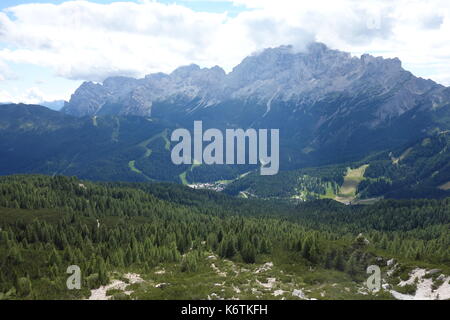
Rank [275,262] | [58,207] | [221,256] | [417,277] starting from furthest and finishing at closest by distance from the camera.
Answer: [58,207] < [221,256] < [275,262] < [417,277]

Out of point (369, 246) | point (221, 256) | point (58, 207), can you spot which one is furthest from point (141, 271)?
point (58, 207)

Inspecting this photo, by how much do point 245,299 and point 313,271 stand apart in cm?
3392

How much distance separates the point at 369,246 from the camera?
92.8 meters

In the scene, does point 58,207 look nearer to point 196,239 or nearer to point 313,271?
point 196,239

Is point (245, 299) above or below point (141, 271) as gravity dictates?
above

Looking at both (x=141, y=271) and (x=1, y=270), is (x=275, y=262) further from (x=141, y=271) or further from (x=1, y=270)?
(x=1, y=270)

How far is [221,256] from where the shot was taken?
10119 centimetres

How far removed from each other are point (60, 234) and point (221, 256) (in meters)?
57.7
